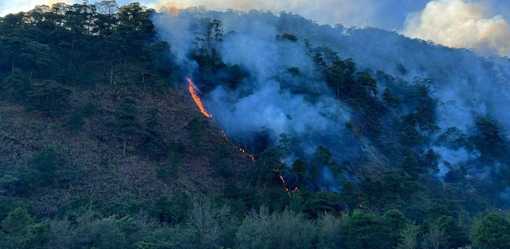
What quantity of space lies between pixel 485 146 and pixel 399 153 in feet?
43.5

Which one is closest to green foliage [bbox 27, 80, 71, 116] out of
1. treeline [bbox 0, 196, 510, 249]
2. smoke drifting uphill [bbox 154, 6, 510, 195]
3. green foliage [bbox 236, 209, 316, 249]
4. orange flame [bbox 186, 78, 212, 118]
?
orange flame [bbox 186, 78, 212, 118]

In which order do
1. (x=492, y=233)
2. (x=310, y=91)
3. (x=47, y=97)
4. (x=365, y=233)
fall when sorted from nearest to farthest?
(x=365, y=233) → (x=492, y=233) → (x=47, y=97) → (x=310, y=91)

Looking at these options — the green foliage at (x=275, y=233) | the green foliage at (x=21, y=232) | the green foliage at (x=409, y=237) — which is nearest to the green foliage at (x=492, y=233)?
the green foliage at (x=409, y=237)

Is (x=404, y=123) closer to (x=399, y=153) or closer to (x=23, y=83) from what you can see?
(x=399, y=153)

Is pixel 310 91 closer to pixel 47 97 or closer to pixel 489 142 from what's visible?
pixel 489 142

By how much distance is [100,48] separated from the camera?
5869cm

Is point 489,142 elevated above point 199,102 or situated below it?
below

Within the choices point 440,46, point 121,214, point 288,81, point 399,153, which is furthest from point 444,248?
point 440,46

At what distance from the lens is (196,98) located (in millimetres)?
58656

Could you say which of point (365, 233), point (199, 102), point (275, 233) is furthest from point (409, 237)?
point (199, 102)

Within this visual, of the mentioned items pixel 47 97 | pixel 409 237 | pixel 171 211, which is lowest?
pixel 171 211

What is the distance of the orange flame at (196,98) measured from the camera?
188 feet

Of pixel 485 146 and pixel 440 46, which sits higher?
pixel 440 46

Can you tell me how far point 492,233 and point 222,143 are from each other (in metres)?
26.3
